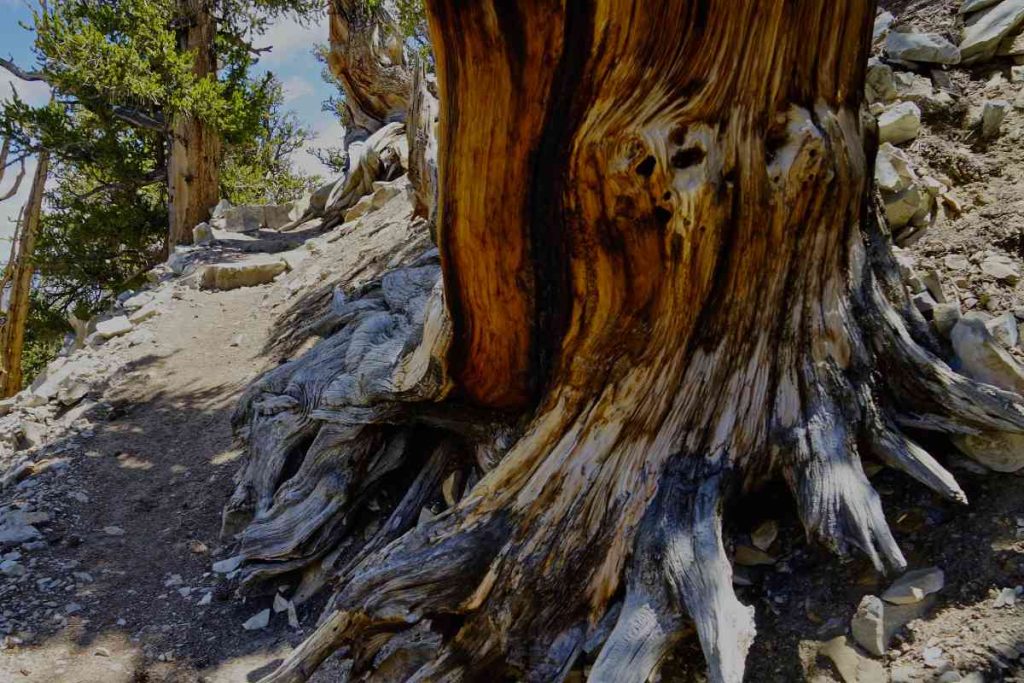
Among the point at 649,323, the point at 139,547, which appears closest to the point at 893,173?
the point at 649,323

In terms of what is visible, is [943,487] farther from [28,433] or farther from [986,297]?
[28,433]

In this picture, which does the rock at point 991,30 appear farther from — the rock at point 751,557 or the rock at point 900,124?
the rock at point 751,557

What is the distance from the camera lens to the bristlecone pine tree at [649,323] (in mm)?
2201

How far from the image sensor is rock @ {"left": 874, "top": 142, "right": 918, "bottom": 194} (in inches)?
120

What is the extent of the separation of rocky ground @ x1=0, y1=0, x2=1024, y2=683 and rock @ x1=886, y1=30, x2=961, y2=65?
0.01m

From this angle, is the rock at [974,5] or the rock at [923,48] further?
the rock at [974,5]

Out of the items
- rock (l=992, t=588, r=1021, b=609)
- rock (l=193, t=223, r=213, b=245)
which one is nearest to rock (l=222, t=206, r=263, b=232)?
rock (l=193, t=223, r=213, b=245)

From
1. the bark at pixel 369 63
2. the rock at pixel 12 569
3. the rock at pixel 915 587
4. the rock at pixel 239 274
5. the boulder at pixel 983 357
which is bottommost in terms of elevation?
the rock at pixel 12 569

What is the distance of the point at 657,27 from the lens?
222 centimetres

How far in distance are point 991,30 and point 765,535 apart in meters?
2.76

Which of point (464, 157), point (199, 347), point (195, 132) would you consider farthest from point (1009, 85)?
point (195, 132)

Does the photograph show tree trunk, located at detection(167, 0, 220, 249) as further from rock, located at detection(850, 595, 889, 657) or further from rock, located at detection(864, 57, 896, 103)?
rock, located at detection(850, 595, 889, 657)

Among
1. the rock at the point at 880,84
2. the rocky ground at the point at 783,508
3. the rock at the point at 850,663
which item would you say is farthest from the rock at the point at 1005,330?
the rock at the point at 880,84

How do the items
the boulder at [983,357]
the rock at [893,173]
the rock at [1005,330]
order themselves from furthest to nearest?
1. the rock at [893,173]
2. the rock at [1005,330]
3. the boulder at [983,357]
